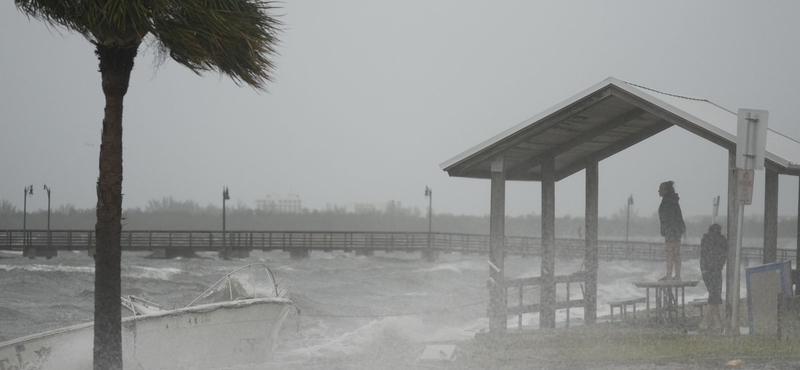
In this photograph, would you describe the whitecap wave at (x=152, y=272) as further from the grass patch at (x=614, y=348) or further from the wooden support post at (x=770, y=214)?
the wooden support post at (x=770, y=214)

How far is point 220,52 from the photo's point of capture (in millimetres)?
9523

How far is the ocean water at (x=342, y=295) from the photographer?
1630 centimetres

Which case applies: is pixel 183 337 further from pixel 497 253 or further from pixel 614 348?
pixel 614 348

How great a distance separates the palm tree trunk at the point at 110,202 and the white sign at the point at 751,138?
730 cm

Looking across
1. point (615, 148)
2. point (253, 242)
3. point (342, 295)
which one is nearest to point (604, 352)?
point (615, 148)

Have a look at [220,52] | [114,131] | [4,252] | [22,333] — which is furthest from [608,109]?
[4,252]

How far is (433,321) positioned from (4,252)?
49.4m

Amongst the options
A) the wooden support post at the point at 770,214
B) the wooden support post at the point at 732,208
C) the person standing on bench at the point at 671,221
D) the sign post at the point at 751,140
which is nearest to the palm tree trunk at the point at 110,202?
the sign post at the point at 751,140

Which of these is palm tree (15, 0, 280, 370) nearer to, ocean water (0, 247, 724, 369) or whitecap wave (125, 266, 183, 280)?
ocean water (0, 247, 724, 369)

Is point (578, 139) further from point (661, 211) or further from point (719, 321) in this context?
point (719, 321)

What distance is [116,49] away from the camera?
29.8 ft

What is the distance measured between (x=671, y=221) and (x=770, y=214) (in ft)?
4.85

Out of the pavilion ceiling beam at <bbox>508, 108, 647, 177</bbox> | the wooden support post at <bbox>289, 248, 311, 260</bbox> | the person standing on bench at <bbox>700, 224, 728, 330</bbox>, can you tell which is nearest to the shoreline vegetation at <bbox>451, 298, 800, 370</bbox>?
the person standing on bench at <bbox>700, 224, 728, 330</bbox>

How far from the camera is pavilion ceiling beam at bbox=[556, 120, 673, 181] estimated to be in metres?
13.2
